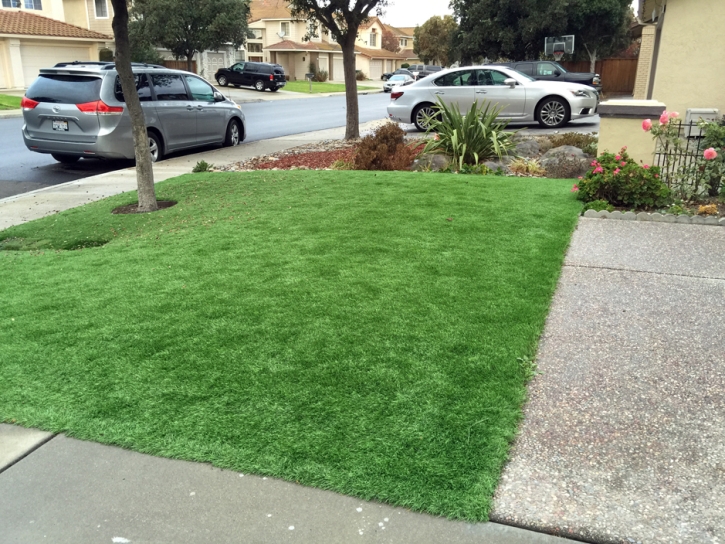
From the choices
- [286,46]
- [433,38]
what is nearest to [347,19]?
[286,46]

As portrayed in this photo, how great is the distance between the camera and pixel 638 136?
779 centimetres

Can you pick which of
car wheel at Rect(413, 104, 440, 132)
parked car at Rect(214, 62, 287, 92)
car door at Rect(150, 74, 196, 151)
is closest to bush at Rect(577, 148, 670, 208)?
car door at Rect(150, 74, 196, 151)

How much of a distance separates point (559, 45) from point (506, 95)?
21073 mm

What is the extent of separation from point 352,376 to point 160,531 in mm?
1352

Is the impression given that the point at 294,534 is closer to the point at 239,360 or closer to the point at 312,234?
the point at 239,360

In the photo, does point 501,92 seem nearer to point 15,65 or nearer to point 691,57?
point 691,57

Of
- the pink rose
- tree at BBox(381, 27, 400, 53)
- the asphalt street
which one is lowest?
the asphalt street

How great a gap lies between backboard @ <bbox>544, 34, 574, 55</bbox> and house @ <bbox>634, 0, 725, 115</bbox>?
886 inches

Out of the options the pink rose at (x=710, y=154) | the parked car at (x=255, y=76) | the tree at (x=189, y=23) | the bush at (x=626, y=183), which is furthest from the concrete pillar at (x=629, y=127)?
the parked car at (x=255, y=76)

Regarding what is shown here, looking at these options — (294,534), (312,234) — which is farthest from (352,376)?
(312,234)

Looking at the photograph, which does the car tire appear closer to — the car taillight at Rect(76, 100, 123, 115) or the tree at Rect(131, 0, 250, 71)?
the car taillight at Rect(76, 100, 123, 115)

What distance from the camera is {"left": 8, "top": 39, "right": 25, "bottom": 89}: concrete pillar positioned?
35812mm

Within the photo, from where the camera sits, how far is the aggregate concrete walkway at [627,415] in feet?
8.48

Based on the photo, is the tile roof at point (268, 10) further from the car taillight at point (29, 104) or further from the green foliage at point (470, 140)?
the green foliage at point (470, 140)
